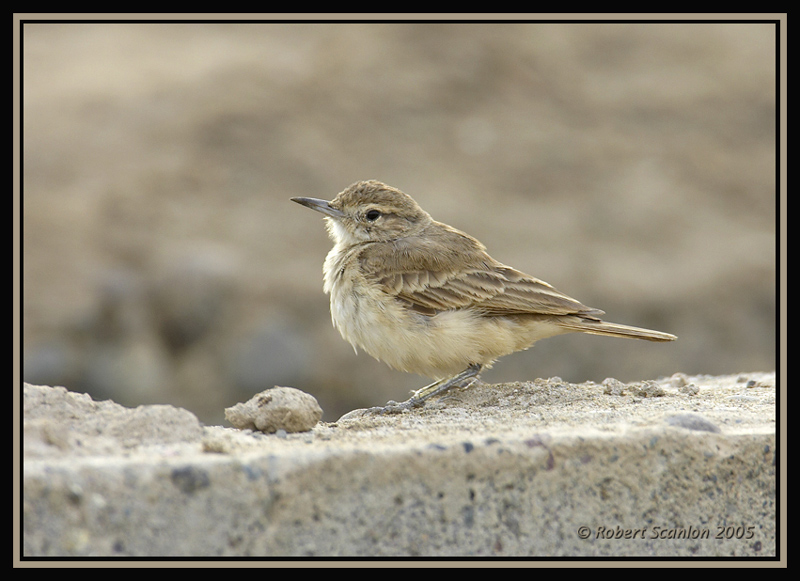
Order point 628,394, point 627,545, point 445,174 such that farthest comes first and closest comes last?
point 445,174 < point 628,394 < point 627,545

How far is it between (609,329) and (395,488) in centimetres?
276

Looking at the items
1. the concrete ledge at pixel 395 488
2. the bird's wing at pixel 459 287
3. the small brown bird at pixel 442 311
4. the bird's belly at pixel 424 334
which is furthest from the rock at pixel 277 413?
the bird's wing at pixel 459 287

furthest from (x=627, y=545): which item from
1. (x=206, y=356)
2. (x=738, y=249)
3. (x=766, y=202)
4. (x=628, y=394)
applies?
(x=766, y=202)

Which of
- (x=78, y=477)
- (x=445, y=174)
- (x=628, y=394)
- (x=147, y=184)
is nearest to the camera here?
(x=78, y=477)

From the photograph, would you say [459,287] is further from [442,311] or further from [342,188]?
[342,188]

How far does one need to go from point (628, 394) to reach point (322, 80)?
15999 mm

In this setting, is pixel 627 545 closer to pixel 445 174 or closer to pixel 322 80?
pixel 445 174

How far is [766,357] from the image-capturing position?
1424cm

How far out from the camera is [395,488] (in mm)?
3469

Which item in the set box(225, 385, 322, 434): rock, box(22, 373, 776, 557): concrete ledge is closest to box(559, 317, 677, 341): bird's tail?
box(22, 373, 776, 557): concrete ledge

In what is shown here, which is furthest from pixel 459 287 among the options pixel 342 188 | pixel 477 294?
pixel 342 188

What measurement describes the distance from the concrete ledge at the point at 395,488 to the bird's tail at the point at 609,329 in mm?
1587

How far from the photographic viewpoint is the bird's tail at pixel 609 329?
18.8ft

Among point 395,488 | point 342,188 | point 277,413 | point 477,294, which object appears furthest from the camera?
point 342,188
